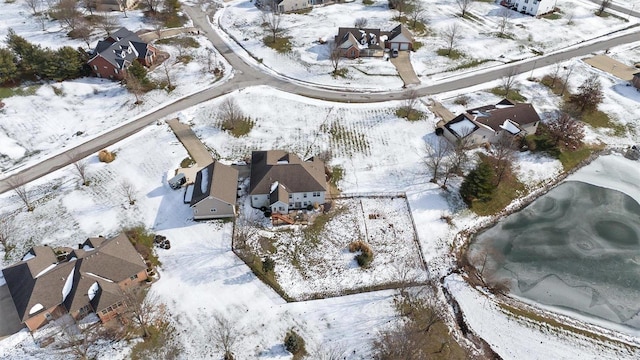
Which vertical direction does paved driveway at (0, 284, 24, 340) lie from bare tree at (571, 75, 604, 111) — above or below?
below

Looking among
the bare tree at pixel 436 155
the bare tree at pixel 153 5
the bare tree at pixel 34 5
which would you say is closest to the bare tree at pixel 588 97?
the bare tree at pixel 436 155

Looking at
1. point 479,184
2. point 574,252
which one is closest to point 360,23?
point 479,184

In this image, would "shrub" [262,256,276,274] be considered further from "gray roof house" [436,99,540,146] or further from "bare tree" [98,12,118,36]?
"bare tree" [98,12,118,36]

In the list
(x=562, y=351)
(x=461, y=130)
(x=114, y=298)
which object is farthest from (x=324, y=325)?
(x=461, y=130)

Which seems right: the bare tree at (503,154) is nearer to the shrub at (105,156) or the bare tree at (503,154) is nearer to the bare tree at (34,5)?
the shrub at (105,156)

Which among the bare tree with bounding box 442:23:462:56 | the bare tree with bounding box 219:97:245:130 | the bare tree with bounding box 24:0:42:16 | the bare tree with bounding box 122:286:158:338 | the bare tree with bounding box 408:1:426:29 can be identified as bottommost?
the bare tree with bounding box 122:286:158:338

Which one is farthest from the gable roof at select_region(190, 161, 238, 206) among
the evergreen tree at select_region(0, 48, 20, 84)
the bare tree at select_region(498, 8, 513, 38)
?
the bare tree at select_region(498, 8, 513, 38)

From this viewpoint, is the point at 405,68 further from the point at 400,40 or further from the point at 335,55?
the point at 335,55

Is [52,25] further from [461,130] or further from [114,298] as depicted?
[461,130]
